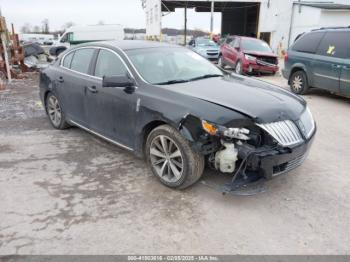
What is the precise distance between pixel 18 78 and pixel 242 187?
12040mm

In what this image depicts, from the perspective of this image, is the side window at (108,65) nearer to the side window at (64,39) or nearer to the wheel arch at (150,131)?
the wheel arch at (150,131)

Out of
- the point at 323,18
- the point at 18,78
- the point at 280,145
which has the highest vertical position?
the point at 323,18

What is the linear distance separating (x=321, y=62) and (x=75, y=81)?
21.0 ft

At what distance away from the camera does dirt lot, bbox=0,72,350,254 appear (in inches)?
114

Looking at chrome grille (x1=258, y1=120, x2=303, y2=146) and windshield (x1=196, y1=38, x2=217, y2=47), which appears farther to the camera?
windshield (x1=196, y1=38, x2=217, y2=47)

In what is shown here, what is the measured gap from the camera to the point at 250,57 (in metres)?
13.4

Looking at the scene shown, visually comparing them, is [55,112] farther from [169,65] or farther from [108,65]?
[169,65]

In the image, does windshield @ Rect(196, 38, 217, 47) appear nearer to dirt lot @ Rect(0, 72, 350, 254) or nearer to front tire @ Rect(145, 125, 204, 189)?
dirt lot @ Rect(0, 72, 350, 254)

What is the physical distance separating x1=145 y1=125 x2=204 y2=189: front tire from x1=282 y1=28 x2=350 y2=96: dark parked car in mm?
5877

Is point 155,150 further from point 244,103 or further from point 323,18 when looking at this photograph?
point 323,18

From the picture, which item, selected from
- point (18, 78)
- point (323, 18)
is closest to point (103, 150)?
point (18, 78)

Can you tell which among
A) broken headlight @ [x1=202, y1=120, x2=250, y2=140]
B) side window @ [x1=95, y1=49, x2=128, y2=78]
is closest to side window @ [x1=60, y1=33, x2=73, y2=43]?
side window @ [x1=95, y1=49, x2=128, y2=78]

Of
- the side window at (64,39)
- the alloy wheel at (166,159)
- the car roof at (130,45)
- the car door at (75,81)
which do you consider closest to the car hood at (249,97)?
the alloy wheel at (166,159)

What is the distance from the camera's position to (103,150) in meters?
5.02
